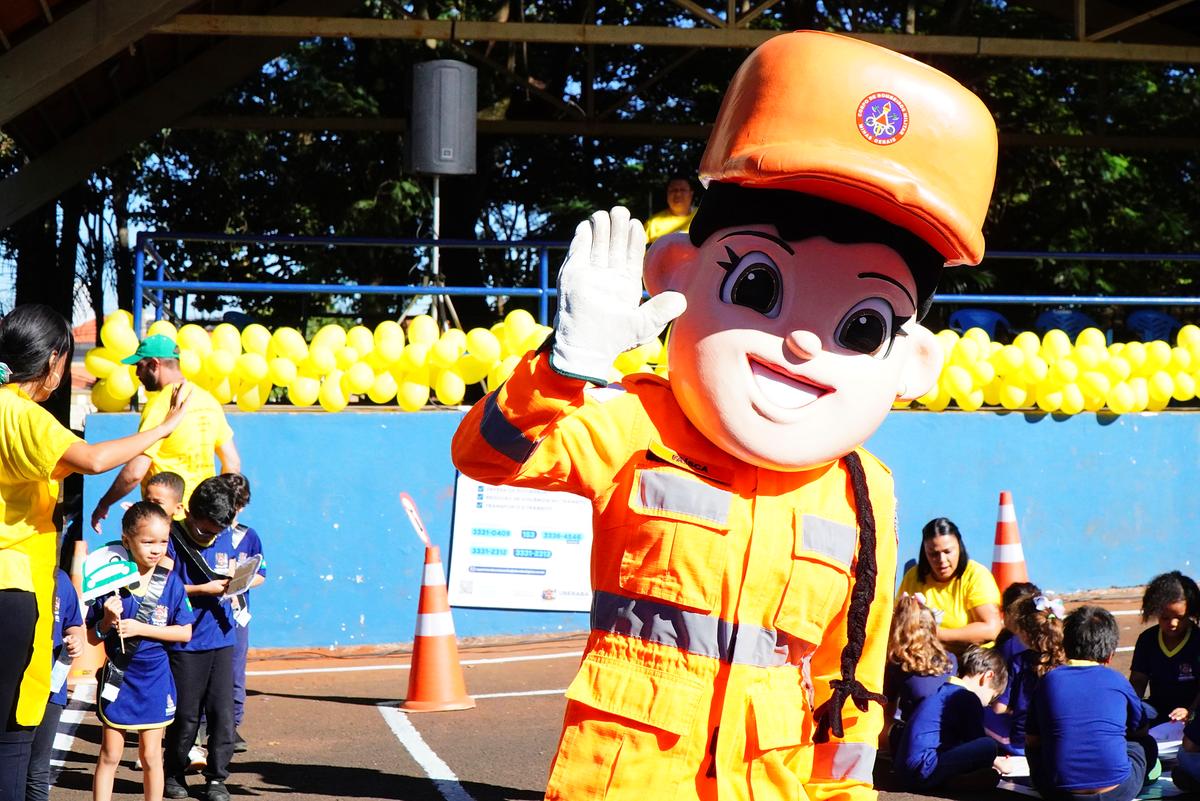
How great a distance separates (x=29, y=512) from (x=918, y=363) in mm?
2720

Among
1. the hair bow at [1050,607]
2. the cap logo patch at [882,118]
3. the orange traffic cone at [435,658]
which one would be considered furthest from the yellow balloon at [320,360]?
the cap logo patch at [882,118]

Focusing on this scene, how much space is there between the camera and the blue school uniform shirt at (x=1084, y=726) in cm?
600

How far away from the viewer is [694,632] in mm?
3096

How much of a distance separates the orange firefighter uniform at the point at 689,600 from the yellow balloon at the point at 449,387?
260 inches

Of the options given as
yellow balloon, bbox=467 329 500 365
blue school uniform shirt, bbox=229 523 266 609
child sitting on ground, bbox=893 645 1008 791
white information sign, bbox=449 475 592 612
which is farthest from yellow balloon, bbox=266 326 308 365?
child sitting on ground, bbox=893 645 1008 791

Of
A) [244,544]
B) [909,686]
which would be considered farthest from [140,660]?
[909,686]

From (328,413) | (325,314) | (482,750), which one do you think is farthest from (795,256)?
(325,314)

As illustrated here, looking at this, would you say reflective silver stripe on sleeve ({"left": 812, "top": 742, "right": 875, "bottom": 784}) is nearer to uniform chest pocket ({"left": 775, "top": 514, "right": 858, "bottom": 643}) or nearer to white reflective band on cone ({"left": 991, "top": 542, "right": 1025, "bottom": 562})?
uniform chest pocket ({"left": 775, "top": 514, "right": 858, "bottom": 643})

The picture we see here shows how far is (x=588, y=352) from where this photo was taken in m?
2.95

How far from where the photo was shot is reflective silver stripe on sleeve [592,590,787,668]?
310 centimetres

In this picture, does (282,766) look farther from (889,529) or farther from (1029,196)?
(1029,196)

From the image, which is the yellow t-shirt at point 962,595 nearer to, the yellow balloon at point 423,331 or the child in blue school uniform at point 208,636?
the child in blue school uniform at point 208,636

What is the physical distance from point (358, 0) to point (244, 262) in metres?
5.09

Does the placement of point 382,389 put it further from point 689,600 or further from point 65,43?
point 689,600
